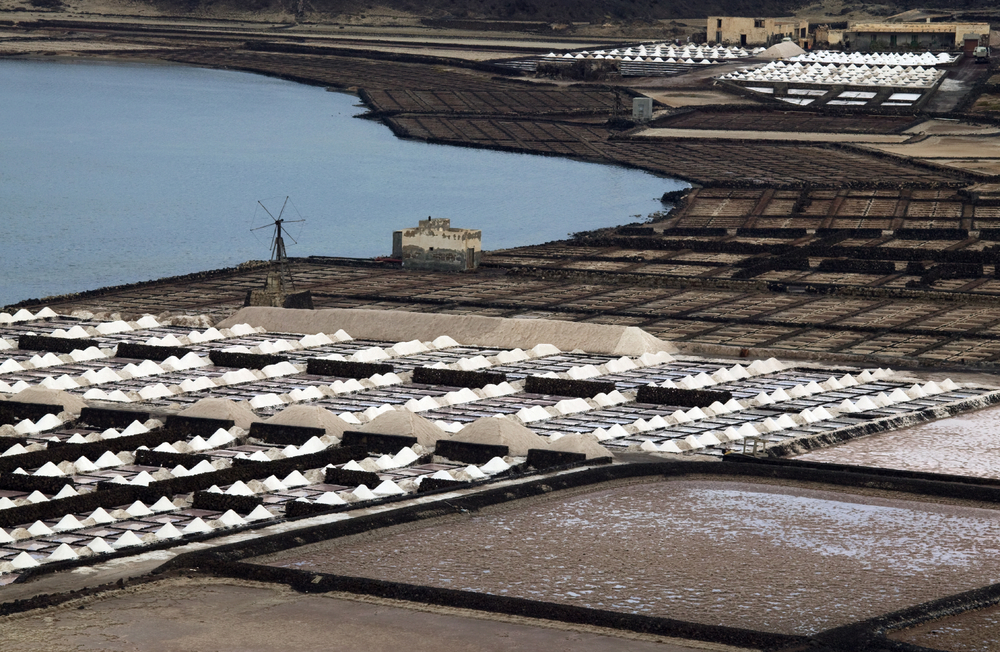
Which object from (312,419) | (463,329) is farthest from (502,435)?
(463,329)

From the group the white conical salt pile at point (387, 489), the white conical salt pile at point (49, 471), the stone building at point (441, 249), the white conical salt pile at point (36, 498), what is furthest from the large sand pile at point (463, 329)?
the white conical salt pile at point (36, 498)

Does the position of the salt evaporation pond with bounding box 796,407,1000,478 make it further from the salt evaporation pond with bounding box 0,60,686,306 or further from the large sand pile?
the salt evaporation pond with bounding box 0,60,686,306

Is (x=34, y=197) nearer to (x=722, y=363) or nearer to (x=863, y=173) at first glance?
(x=863, y=173)

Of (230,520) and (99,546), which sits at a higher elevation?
(99,546)

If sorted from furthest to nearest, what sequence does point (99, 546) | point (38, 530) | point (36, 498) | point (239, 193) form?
point (239, 193)
point (36, 498)
point (38, 530)
point (99, 546)

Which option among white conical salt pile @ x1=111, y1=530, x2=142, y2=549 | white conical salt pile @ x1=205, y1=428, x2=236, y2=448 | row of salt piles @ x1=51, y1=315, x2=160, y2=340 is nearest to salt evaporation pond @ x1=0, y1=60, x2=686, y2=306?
row of salt piles @ x1=51, y1=315, x2=160, y2=340

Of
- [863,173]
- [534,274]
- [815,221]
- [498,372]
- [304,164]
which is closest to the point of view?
[498,372]

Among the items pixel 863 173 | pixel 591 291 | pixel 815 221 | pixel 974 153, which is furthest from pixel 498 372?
pixel 974 153

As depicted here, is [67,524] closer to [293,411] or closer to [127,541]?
[127,541]

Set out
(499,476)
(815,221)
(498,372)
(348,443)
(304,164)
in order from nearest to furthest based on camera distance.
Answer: (499,476)
(348,443)
(498,372)
(815,221)
(304,164)
